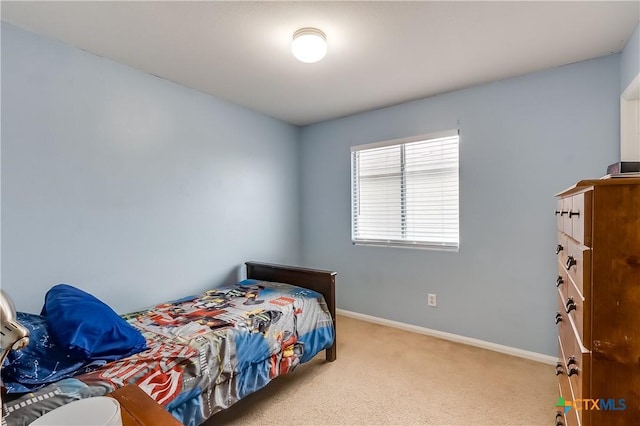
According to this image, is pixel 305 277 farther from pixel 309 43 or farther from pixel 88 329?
pixel 309 43

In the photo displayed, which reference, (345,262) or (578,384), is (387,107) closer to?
(345,262)

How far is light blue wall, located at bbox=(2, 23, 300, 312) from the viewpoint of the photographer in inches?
73.9

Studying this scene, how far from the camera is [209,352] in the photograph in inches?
67.6

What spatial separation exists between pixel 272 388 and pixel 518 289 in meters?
2.12

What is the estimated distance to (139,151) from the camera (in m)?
2.42

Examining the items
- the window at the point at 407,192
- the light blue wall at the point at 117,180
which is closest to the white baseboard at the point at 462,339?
the window at the point at 407,192

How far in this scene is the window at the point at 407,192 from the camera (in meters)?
2.95

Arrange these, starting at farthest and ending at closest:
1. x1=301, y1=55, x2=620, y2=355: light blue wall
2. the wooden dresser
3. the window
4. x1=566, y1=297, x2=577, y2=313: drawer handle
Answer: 1. the window
2. x1=301, y1=55, x2=620, y2=355: light blue wall
3. x1=566, y1=297, x2=577, y2=313: drawer handle
4. the wooden dresser

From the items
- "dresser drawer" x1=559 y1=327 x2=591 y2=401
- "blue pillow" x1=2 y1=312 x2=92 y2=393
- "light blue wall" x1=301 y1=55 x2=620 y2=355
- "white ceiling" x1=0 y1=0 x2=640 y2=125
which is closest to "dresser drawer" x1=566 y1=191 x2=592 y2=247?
"dresser drawer" x1=559 y1=327 x2=591 y2=401

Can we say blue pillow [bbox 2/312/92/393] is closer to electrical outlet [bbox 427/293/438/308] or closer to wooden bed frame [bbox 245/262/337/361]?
wooden bed frame [bbox 245/262/337/361]

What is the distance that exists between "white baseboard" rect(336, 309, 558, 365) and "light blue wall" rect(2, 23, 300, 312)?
140 cm

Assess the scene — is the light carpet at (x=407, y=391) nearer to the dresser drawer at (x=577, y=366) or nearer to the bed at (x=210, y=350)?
the bed at (x=210, y=350)

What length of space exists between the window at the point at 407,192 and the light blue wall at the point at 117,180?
1167mm

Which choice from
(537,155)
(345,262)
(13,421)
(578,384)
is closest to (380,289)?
(345,262)
